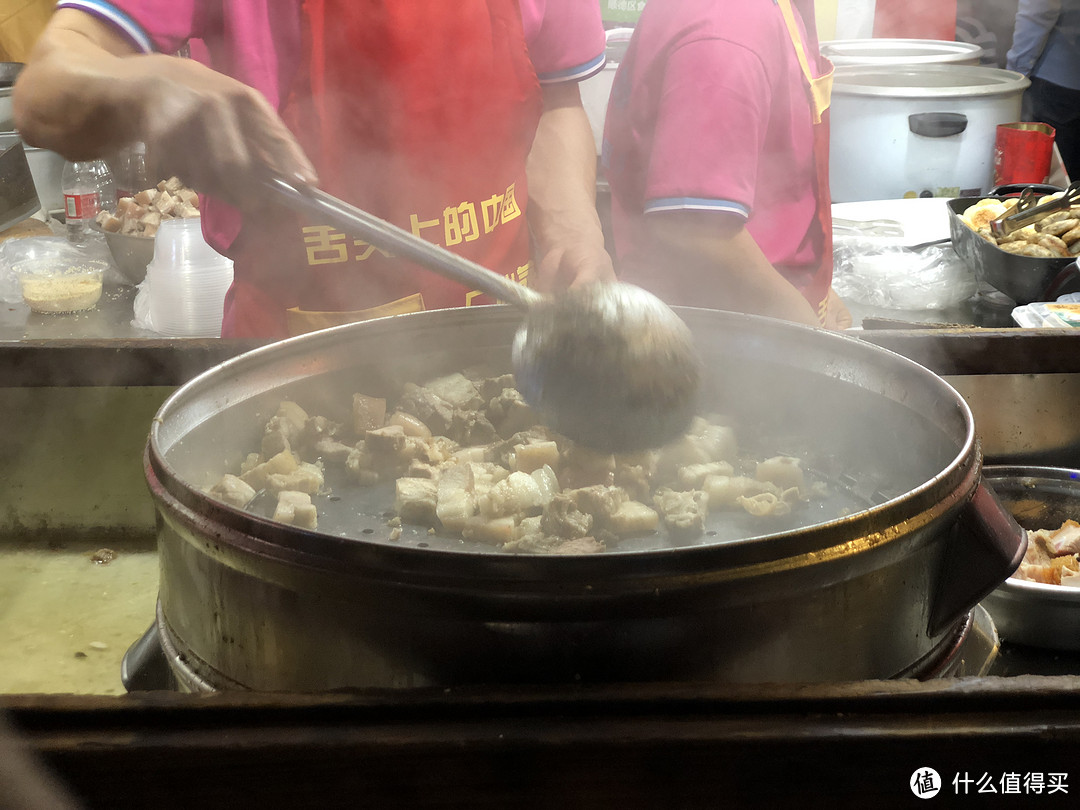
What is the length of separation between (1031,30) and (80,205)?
6.47 meters

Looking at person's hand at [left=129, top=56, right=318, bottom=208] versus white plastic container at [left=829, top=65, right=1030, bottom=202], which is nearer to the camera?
person's hand at [left=129, top=56, right=318, bottom=208]

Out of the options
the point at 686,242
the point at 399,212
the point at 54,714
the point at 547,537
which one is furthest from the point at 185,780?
the point at 686,242

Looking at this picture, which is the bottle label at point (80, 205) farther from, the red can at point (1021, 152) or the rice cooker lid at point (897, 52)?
the red can at point (1021, 152)

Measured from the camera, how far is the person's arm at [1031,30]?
6234 millimetres

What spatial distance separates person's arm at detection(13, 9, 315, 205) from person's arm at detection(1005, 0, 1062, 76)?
6.64 metres

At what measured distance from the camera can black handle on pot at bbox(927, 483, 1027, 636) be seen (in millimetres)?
1141

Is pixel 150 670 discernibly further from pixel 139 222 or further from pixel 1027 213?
pixel 1027 213

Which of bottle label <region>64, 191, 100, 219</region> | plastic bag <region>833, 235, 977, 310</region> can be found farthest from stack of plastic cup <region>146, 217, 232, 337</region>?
plastic bag <region>833, 235, 977, 310</region>

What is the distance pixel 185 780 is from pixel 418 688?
269mm

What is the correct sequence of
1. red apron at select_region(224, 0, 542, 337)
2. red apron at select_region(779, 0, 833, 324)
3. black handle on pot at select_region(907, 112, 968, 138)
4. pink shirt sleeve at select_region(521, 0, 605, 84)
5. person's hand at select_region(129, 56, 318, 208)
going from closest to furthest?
1. person's hand at select_region(129, 56, 318, 208)
2. red apron at select_region(224, 0, 542, 337)
3. pink shirt sleeve at select_region(521, 0, 605, 84)
4. red apron at select_region(779, 0, 833, 324)
5. black handle on pot at select_region(907, 112, 968, 138)

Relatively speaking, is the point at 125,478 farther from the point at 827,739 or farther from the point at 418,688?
the point at 827,739

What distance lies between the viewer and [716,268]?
2650mm

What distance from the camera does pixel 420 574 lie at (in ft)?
3.07
